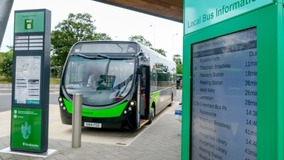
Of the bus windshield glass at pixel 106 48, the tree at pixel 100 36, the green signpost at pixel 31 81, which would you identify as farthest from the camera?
the tree at pixel 100 36

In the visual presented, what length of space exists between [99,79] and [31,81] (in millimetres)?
2663

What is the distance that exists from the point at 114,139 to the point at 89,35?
34821 millimetres

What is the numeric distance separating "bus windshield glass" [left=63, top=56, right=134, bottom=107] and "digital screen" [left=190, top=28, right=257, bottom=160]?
21.1 feet

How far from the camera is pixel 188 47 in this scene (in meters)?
2.19

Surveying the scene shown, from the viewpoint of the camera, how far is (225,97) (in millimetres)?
1736

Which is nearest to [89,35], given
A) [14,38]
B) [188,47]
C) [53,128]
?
[53,128]

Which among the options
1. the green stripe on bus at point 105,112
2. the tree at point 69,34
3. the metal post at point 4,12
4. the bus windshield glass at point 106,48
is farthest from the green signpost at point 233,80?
the tree at point 69,34

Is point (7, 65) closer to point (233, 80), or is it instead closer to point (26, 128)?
point (26, 128)

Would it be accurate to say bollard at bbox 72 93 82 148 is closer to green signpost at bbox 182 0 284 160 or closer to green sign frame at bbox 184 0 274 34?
green signpost at bbox 182 0 284 160

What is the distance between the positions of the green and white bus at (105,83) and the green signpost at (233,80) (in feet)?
20.5

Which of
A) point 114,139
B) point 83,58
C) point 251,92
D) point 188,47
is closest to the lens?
point 251,92

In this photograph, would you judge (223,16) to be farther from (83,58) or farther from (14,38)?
(83,58)

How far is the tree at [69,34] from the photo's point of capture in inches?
1581

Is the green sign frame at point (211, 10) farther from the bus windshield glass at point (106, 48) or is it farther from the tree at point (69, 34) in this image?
the tree at point (69, 34)
